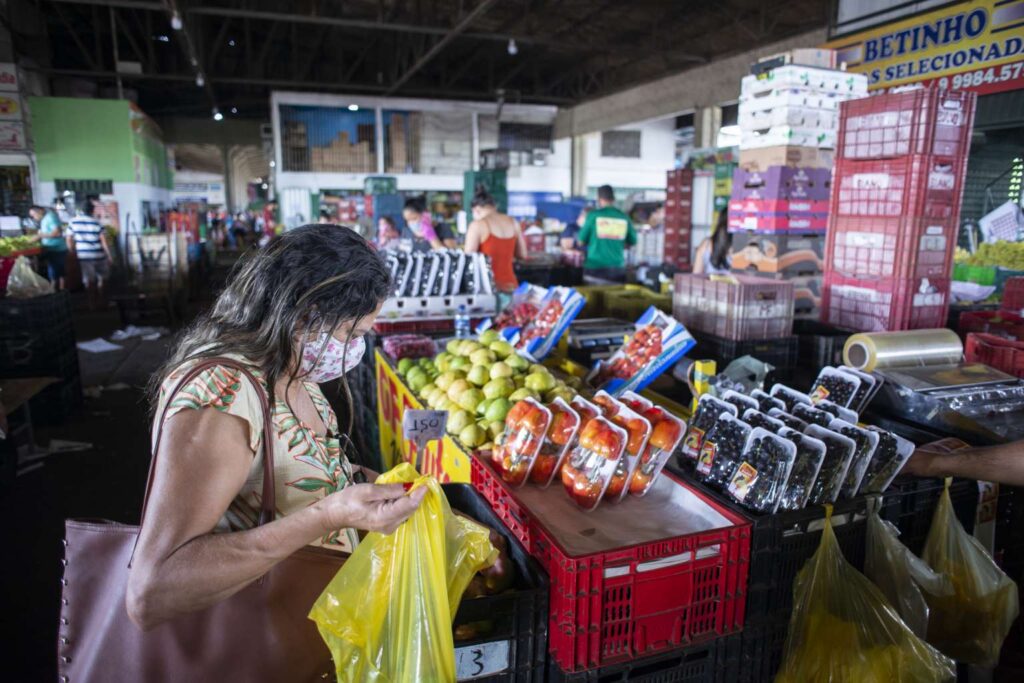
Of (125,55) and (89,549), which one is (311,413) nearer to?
(89,549)

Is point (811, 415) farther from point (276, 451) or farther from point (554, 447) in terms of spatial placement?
point (276, 451)

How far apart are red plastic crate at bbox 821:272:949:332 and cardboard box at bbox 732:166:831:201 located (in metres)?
0.91

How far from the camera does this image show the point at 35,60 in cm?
1464

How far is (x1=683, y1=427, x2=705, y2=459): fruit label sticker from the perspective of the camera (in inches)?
83.1

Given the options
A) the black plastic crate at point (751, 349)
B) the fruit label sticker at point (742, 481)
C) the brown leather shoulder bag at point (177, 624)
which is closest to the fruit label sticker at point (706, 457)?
the fruit label sticker at point (742, 481)

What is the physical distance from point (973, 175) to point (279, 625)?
7357mm

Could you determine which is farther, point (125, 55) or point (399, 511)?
point (125, 55)

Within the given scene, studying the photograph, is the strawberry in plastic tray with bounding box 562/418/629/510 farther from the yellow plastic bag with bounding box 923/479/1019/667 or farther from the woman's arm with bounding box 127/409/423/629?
the yellow plastic bag with bounding box 923/479/1019/667

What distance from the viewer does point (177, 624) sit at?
4.16 ft

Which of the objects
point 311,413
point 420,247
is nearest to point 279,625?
point 311,413

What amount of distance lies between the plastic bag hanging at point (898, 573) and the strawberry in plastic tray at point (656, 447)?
570 mm

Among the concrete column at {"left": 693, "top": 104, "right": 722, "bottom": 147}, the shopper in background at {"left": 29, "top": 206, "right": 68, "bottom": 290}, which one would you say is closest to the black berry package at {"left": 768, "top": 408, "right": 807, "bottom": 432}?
the concrete column at {"left": 693, "top": 104, "right": 722, "bottom": 147}

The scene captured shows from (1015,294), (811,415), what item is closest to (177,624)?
(811,415)

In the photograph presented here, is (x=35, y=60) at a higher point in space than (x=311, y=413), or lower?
higher
